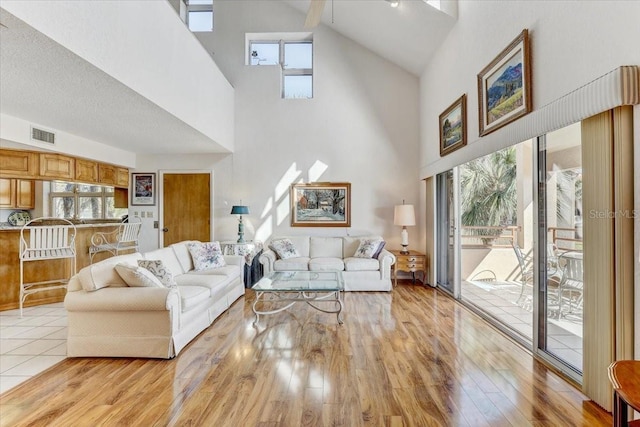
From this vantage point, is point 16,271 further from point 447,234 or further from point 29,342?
point 447,234

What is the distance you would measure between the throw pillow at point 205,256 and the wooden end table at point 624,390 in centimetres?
398

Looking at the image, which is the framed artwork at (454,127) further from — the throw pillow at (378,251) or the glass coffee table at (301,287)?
the glass coffee table at (301,287)

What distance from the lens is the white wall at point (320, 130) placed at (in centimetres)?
587

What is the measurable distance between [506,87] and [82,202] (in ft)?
23.5

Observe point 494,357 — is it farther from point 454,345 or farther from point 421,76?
point 421,76

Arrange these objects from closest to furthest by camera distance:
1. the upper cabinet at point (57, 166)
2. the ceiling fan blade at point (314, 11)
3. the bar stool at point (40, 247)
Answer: the ceiling fan blade at point (314, 11)
the bar stool at point (40, 247)
the upper cabinet at point (57, 166)

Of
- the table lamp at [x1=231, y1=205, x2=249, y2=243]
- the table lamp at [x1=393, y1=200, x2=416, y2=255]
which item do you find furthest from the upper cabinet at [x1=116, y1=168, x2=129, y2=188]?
the table lamp at [x1=393, y1=200, x2=416, y2=255]

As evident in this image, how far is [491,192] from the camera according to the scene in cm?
545

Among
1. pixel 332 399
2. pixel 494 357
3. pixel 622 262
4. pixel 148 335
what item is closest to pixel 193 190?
pixel 148 335

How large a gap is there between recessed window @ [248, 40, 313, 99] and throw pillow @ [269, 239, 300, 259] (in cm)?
288

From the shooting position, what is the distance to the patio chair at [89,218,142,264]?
15.6ft

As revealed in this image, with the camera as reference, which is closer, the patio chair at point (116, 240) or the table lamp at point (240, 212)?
the patio chair at point (116, 240)

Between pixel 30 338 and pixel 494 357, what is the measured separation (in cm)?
440

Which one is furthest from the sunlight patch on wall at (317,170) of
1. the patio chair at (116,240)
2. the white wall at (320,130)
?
the patio chair at (116,240)
